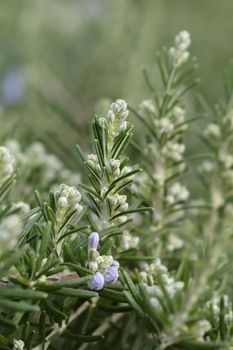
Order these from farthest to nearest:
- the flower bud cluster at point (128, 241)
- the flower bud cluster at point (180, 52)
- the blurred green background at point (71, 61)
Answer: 1. the blurred green background at point (71, 61)
2. the flower bud cluster at point (180, 52)
3. the flower bud cluster at point (128, 241)

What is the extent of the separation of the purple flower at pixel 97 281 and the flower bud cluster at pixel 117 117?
187 mm

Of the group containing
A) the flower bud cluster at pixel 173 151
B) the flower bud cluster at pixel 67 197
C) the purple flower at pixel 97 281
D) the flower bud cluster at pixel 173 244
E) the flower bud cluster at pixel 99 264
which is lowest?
the purple flower at pixel 97 281

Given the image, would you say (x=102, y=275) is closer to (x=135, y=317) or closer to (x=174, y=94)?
(x=135, y=317)

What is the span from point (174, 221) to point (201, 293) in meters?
0.46

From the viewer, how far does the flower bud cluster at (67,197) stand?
77cm

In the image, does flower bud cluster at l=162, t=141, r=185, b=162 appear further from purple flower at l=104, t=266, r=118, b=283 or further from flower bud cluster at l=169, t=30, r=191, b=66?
purple flower at l=104, t=266, r=118, b=283

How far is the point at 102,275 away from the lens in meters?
0.77

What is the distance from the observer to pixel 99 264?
2.55 feet

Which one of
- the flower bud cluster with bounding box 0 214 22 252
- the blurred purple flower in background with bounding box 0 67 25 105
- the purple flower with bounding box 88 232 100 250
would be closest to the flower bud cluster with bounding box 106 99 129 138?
the purple flower with bounding box 88 232 100 250

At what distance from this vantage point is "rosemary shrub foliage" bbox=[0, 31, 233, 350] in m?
0.69

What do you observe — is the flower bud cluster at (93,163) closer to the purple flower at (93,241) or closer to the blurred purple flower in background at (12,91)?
the purple flower at (93,241)

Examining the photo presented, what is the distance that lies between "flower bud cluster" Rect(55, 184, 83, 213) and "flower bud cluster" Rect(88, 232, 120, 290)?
49 millimetres

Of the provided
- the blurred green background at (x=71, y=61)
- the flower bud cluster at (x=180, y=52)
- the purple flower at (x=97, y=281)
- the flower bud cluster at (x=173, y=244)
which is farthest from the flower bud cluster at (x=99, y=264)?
the blurred green background at (x=71, y=61)

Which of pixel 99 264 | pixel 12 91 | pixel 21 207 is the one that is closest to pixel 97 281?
pixel 99 264
